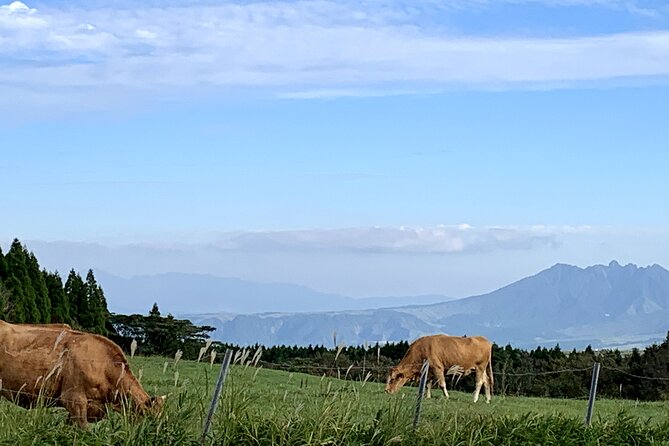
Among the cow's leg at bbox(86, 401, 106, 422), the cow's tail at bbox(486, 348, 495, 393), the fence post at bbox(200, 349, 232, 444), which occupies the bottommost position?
the cow's leg at bbox(86, 401, 106, 422)

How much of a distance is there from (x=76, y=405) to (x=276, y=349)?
110 ft

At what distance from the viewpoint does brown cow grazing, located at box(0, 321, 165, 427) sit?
41.3 feet

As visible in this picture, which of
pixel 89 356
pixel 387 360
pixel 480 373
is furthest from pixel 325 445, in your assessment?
pixel 387 360

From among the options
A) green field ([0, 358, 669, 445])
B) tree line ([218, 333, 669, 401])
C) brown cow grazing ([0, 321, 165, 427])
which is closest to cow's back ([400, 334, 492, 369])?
tree line ([218, 333, 669, 401])

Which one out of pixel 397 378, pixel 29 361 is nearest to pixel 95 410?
→ pixel 29 361

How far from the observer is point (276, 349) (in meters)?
45.8

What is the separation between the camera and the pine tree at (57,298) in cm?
4097

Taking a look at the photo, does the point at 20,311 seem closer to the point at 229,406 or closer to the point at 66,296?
the point at 66,296

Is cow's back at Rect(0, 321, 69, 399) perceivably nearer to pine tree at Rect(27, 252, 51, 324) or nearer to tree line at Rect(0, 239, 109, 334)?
tree line at Rect(0, 239, 109, 334)

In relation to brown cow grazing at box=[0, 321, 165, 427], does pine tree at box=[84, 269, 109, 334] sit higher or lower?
higher

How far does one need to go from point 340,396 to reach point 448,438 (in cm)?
129

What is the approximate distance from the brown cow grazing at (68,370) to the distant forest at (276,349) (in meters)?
18.8

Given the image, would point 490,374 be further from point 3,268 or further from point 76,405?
point 3,268

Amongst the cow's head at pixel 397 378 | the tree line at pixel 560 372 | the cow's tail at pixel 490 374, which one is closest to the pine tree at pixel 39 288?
the tree line at pixel 560 372
